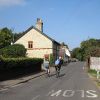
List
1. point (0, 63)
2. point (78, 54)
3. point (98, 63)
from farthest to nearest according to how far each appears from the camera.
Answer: point (78, 54)
point (98, 63)
point (0, 63)

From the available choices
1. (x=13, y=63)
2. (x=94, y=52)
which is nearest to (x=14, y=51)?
(x=94, y=52)

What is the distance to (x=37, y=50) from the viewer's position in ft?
251

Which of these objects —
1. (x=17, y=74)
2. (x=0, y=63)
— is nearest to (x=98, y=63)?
(x=17, y=74)

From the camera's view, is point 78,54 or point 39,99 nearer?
point 39,99

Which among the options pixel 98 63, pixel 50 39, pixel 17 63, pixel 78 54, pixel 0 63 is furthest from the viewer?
pixel 78 54

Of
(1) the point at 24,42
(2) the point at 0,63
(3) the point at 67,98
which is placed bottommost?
(3) the point at 67,98

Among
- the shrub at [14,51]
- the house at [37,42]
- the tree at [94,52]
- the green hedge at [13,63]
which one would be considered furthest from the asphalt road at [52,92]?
the house at [37,42]

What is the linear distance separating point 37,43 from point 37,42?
219mm

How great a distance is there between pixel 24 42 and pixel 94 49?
2774 cm

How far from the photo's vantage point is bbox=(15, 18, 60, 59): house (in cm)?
7544

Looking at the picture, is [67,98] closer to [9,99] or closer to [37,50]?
[9,99]

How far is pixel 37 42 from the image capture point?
76250 millimetres

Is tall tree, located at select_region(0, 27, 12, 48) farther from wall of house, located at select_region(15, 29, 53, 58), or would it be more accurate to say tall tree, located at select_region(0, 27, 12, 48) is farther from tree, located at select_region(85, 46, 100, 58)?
tree, located at select_region(85, 46, 100, 58)

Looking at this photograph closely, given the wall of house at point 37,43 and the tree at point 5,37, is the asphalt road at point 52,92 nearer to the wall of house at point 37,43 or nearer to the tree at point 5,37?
the wall of house at point 37,43
